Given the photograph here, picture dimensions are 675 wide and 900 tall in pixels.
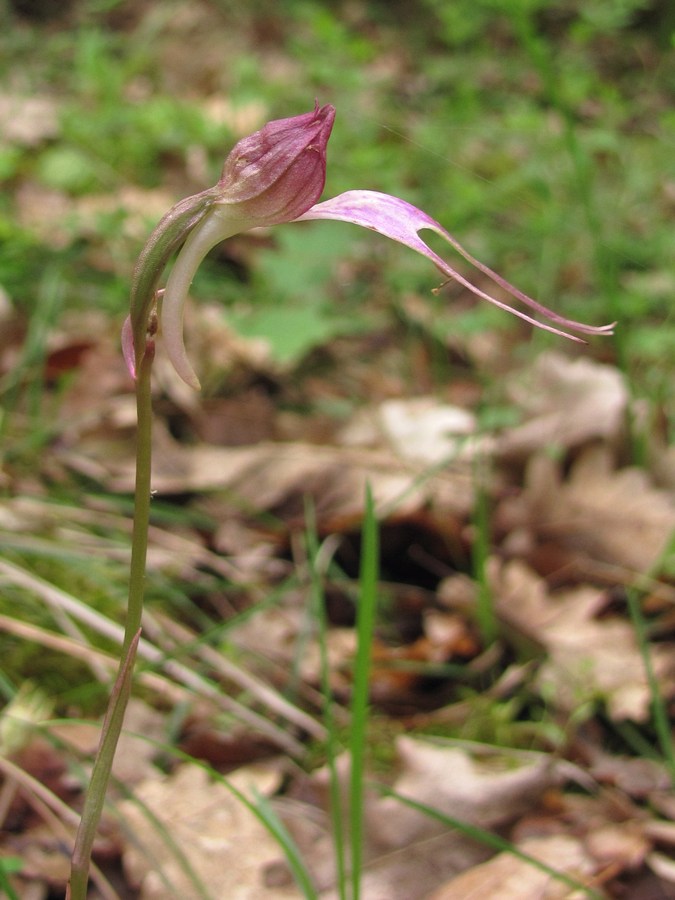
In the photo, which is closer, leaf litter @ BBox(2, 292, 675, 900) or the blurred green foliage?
leaf litter @ BBox(2, 292, 675, 900)

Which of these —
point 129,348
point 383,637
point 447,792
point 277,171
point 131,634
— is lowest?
point 383,637

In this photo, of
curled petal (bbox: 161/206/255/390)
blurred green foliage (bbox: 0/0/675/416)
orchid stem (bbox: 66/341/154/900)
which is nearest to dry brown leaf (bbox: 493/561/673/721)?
blurred green foliage (bbox: 0/0/675/416)

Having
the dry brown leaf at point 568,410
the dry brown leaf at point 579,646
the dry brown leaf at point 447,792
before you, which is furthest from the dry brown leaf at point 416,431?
the dry brown leaf at point 447,792

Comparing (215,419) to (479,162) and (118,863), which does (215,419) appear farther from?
(479,162)

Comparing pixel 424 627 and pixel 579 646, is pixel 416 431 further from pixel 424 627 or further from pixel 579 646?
pixel 579 646

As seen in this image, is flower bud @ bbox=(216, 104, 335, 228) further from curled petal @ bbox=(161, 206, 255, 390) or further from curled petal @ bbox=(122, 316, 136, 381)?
curled petal @ bbox=(122, 316, 136, 381)

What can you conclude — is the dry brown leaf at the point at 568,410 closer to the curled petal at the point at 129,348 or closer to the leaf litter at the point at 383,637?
the leaf litter at the point at 383,637

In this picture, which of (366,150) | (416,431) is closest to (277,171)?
(416,431)
